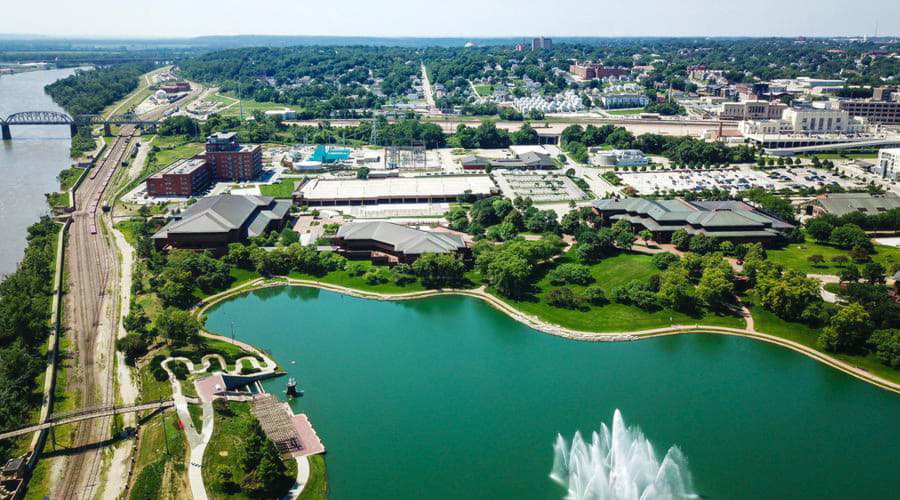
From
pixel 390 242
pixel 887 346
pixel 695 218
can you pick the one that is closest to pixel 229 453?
pixel 390 242

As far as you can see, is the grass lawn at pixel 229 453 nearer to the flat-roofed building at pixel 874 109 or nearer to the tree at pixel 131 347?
the tree at pixel 131 347

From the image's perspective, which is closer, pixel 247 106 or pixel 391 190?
pixel 391 190

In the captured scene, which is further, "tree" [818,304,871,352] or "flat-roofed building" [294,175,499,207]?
"flat-roofed building" [294,175,499,207]

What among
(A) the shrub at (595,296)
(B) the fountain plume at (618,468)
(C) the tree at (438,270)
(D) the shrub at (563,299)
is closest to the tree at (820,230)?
(A) the shrub at (595,296)

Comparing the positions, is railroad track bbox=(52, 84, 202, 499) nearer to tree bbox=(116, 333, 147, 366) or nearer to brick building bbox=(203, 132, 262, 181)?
tree bbox=(116, 333, 147, 366)

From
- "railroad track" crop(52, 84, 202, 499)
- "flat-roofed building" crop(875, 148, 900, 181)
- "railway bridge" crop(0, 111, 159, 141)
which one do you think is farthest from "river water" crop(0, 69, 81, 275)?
"flat-roofed building" crop(875, 148, 900, 181)

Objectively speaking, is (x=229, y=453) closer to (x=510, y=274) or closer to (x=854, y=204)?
(x=510, y=274)

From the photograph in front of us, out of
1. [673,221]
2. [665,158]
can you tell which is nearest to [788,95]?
[665,158]
